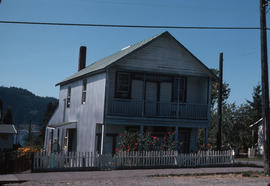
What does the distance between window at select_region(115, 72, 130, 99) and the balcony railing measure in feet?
2.81

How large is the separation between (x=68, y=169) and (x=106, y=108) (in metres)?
5.07

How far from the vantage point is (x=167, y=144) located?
22.6 meters

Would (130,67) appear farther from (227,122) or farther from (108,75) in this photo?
(227,122)

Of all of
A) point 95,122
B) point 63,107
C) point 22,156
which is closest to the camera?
point 22,156

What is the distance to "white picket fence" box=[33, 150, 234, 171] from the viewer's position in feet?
57.0

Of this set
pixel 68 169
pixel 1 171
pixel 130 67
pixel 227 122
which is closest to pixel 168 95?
pixel 130 67

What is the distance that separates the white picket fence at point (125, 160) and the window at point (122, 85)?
457 centimetres

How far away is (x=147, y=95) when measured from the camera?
24297 mm

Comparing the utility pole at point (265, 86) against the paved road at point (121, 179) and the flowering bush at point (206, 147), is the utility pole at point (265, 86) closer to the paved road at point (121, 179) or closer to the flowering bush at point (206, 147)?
the paved road at point (121, 179)

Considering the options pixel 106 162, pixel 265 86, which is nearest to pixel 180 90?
pixel 265 86

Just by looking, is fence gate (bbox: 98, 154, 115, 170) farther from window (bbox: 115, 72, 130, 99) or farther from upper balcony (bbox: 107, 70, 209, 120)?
window (bbox: 115, 72, 130, 99)

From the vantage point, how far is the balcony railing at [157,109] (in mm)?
22141

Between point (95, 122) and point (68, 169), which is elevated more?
point (95, 122)

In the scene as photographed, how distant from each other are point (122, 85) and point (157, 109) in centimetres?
262
